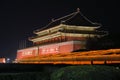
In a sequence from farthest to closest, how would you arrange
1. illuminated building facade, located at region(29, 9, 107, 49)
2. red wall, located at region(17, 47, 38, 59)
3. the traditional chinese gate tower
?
red wall, located at region(17, 47, 38, 59) < illuminated building facade, located at region(29, 9, 107, 49) < the traditional chinese gate tower

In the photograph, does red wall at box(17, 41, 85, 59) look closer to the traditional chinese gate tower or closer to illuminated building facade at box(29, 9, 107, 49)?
the traditional chinese gate tower

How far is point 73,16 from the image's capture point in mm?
48125

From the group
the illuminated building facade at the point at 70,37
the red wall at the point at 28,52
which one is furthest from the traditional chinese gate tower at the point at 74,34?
the red wall at the point at 28,52

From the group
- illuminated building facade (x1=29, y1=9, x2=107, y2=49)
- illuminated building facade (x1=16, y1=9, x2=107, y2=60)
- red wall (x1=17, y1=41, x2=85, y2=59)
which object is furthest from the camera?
illuminated building facade (x1=29, y1=9, x2=107, y2=49)

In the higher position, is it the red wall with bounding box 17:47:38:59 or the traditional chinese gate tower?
the traditional chinese gate tower

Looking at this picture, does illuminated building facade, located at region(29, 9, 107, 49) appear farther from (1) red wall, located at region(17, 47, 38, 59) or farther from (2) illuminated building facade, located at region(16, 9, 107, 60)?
(1) red wall, located at region(17, 47, 38, 59)

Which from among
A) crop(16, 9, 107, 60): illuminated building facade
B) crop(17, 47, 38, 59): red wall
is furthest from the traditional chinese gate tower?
crop(17, 47, 38, 59): red wall

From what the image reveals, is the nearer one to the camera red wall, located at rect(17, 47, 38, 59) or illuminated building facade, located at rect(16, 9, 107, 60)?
illuminated building facade, located at rect(16, 9, 107, 60)

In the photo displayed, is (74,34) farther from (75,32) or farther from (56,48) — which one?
(56,48)

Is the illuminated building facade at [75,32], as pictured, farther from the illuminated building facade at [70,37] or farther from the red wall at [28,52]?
the red wall at [28,52]

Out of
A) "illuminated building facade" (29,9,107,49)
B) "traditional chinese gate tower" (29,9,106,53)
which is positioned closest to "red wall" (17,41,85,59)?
"traditional chinese gate tower" (29,9,106,53)

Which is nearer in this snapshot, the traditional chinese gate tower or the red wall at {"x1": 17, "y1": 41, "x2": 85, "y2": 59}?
the red wall at {"x1": 17, "y1": 41, "x2": 85, "y2": 59}

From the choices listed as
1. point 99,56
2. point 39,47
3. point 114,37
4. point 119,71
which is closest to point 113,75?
point 119,71

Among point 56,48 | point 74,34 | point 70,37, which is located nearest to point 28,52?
point 56,48
